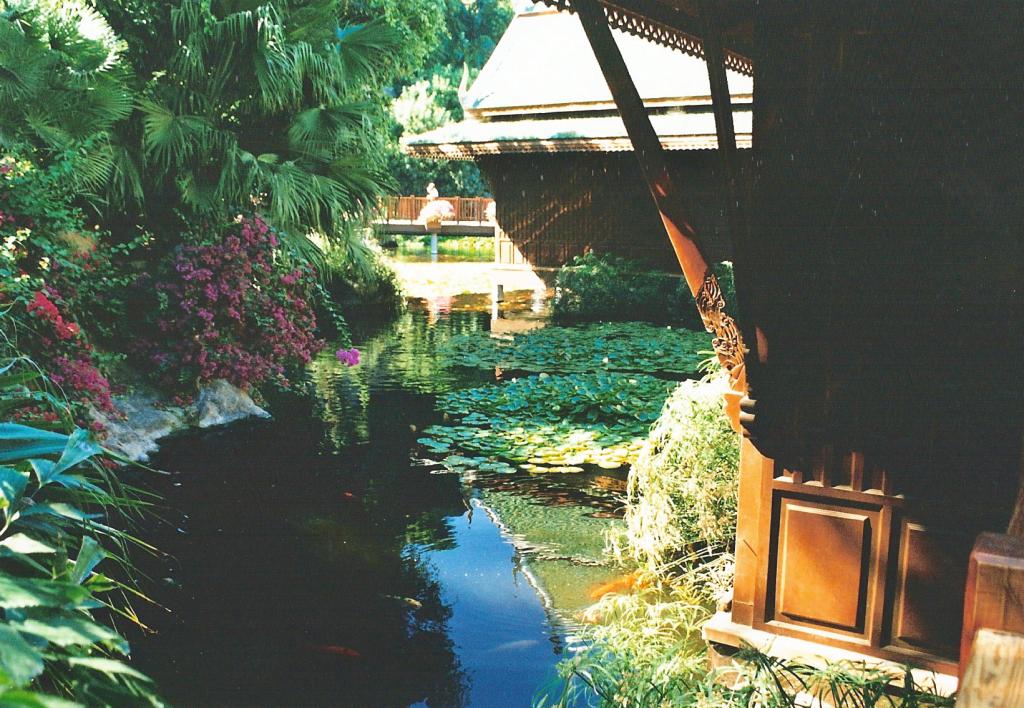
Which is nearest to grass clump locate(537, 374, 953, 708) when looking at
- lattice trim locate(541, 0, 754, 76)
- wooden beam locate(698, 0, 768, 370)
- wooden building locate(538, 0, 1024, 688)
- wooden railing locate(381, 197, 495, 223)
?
wooden building locate(538, 0, 1024, 688)

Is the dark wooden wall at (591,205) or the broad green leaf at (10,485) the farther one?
the dark wooden wall at (591,205)

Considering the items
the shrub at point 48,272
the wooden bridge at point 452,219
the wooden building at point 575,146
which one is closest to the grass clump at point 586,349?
the wooden building at point 575,146

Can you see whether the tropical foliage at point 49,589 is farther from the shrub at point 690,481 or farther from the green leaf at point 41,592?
the shrub at point 690,481

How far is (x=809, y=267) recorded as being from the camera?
11.2 ft

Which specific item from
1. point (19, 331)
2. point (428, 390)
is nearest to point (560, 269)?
point (428, 390)

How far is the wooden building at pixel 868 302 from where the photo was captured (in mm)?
3113

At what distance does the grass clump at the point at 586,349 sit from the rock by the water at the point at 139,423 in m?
4.20

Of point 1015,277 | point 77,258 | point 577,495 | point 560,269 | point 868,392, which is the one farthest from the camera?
point 560,269

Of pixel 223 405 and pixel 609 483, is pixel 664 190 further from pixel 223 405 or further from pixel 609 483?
pixel 223 405

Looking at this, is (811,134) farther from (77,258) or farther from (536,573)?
(77,258)

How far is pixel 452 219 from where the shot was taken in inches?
1233

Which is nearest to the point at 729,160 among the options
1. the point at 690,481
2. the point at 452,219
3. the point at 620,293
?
the point at 690,481

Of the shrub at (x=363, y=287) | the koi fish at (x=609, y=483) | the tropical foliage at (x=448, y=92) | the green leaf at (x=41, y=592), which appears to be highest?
the tropical foliage at (x=448, y=92)

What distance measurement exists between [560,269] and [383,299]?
11.3 ft
